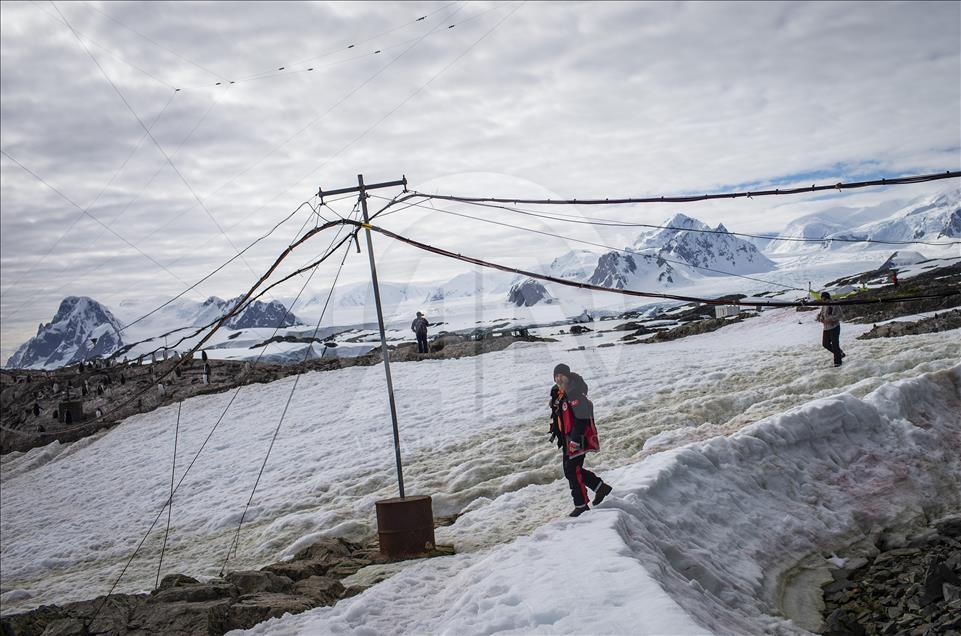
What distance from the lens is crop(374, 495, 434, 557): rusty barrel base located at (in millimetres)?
10547

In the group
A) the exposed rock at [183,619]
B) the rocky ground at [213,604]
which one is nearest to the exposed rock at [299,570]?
the rocky ground at [213,604]

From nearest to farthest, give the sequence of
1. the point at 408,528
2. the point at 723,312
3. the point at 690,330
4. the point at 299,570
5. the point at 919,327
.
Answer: the point at 299,570, the point at 408,528, the point at 919,327, the point at 690,330, the point at 723,312

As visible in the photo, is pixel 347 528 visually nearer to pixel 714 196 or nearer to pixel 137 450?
pixel 714 196

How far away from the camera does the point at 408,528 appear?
10.6 m

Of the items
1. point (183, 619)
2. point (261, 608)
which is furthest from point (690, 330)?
point (183, 619)

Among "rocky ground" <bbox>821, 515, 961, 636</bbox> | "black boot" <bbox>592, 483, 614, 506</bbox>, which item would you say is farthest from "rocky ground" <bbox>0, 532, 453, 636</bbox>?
"rocky ground" <bbox>821, 515, 961, 636</bbox>

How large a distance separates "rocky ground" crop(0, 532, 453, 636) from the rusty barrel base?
0.70 feet

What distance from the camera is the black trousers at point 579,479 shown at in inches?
366

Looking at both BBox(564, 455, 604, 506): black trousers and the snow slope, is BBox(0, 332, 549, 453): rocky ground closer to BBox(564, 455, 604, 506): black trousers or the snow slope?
the snow slope

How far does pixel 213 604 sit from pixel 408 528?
3.08 m

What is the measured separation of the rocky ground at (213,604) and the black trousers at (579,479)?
7.88ft

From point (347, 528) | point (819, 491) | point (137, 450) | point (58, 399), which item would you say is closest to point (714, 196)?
point (819, 491)

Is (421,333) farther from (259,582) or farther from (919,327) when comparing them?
(259,582)

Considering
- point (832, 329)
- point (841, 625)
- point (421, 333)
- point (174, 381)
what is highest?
point (421, 333)
